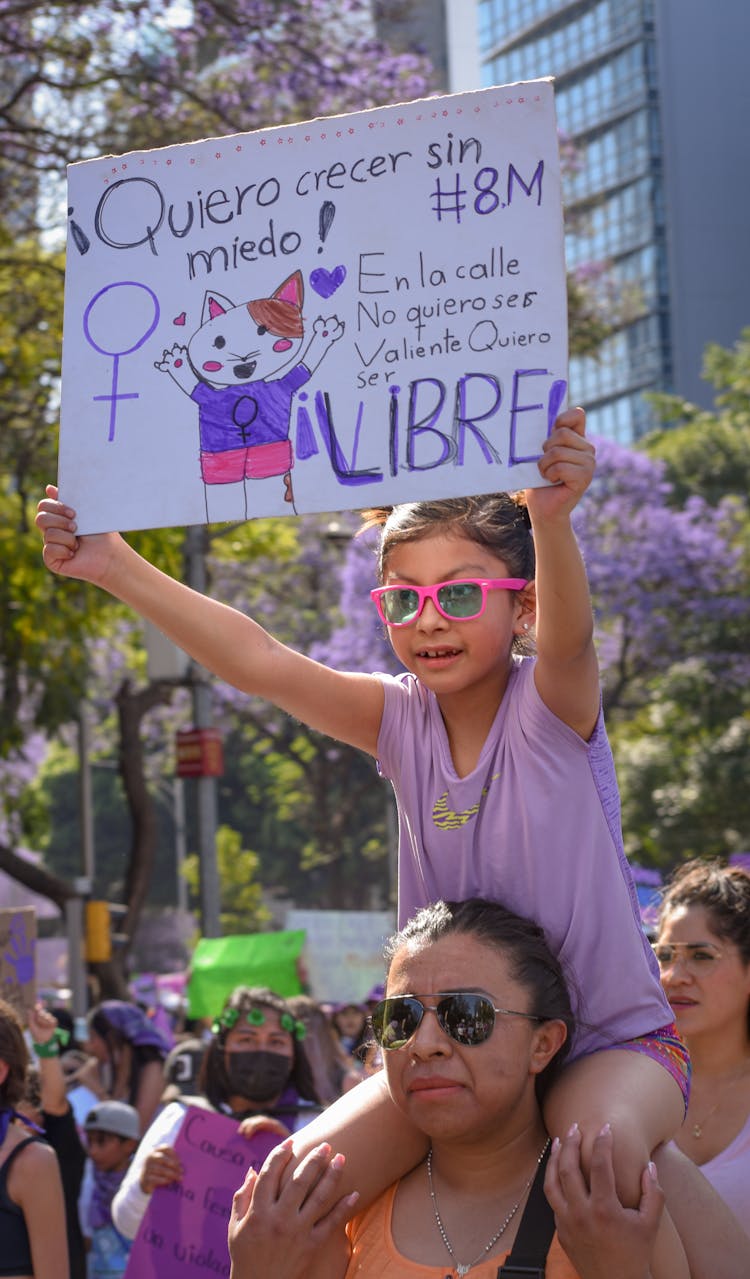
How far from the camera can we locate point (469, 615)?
3457mm

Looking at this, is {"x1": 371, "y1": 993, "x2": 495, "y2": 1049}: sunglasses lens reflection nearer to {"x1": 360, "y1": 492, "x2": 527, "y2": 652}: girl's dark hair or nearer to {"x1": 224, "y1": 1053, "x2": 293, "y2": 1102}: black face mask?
{"x1": 360, "y1": 492, "x2": 527, "y2": 652}: girl's dark hair

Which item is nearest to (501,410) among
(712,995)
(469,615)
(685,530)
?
(469,615)

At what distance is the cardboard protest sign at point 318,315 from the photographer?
3.41 m

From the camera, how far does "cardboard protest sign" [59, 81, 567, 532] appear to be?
3410mm

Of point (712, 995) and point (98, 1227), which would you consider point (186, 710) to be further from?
point (712, 995)

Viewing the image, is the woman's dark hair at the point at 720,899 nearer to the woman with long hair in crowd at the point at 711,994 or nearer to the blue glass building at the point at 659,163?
the woman with long hair in crowd at the point at 711,994

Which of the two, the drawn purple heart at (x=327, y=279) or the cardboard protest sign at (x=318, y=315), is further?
the drawn purple heart at (x=327, y=279)

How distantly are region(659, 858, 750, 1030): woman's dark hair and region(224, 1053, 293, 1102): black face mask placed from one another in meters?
1.79

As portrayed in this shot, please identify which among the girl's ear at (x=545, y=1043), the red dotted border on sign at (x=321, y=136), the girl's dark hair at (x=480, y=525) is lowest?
the girl's ear at (x=545, y=1043)

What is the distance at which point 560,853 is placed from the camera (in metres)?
3.33

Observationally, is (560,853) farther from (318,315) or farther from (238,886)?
(238,886)

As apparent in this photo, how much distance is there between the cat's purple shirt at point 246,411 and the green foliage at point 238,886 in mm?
42250

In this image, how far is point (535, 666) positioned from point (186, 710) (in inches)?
1047

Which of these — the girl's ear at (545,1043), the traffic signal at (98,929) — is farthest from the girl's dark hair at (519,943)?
the traffic signal at (98,929)
